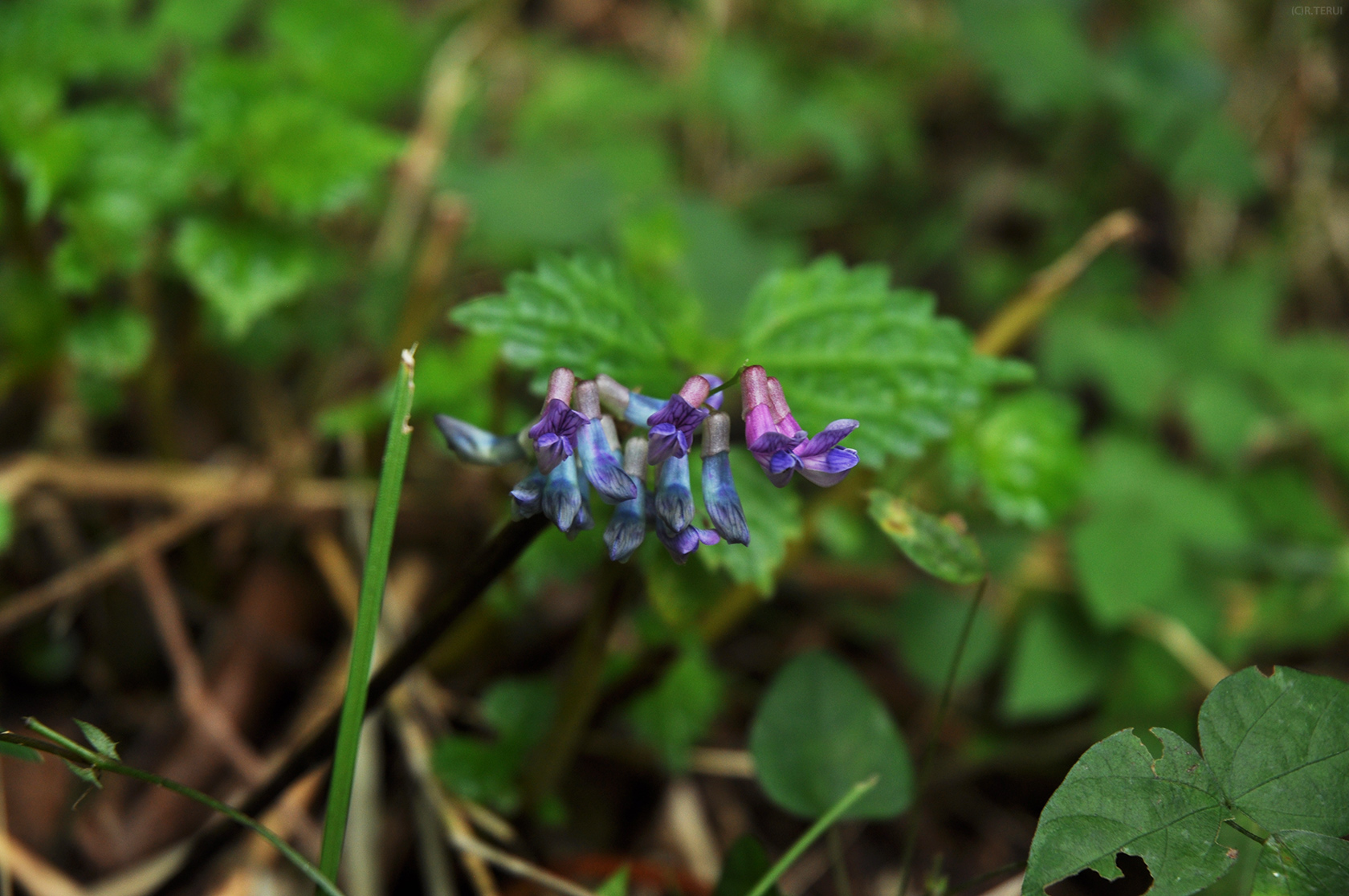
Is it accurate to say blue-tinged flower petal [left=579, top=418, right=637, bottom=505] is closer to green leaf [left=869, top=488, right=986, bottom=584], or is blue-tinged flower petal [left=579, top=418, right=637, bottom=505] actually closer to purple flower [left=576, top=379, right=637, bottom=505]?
purple flower [left=576, top=379, right=637, bottom=505]

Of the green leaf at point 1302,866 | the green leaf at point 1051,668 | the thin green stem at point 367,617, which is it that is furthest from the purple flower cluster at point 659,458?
the green leaf at point 1051,668

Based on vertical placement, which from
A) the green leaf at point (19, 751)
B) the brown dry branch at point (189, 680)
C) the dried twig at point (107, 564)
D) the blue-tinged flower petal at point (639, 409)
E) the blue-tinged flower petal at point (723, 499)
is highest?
the blue-tinged flower petal at point (639, 409)

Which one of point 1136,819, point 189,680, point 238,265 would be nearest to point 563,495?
point 1136,819

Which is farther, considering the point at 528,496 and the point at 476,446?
the point at 476,446

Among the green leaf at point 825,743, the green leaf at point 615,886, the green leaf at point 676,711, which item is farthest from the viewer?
the green leaf at point 676,711

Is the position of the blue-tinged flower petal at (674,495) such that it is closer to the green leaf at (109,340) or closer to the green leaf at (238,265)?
the green leaf at (238,265)

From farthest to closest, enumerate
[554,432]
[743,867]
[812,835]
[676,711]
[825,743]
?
[676,711] < [825,743] < [743,867] < [812,835] < [554,432]

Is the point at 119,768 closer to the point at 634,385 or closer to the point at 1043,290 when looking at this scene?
the point at 634,385
